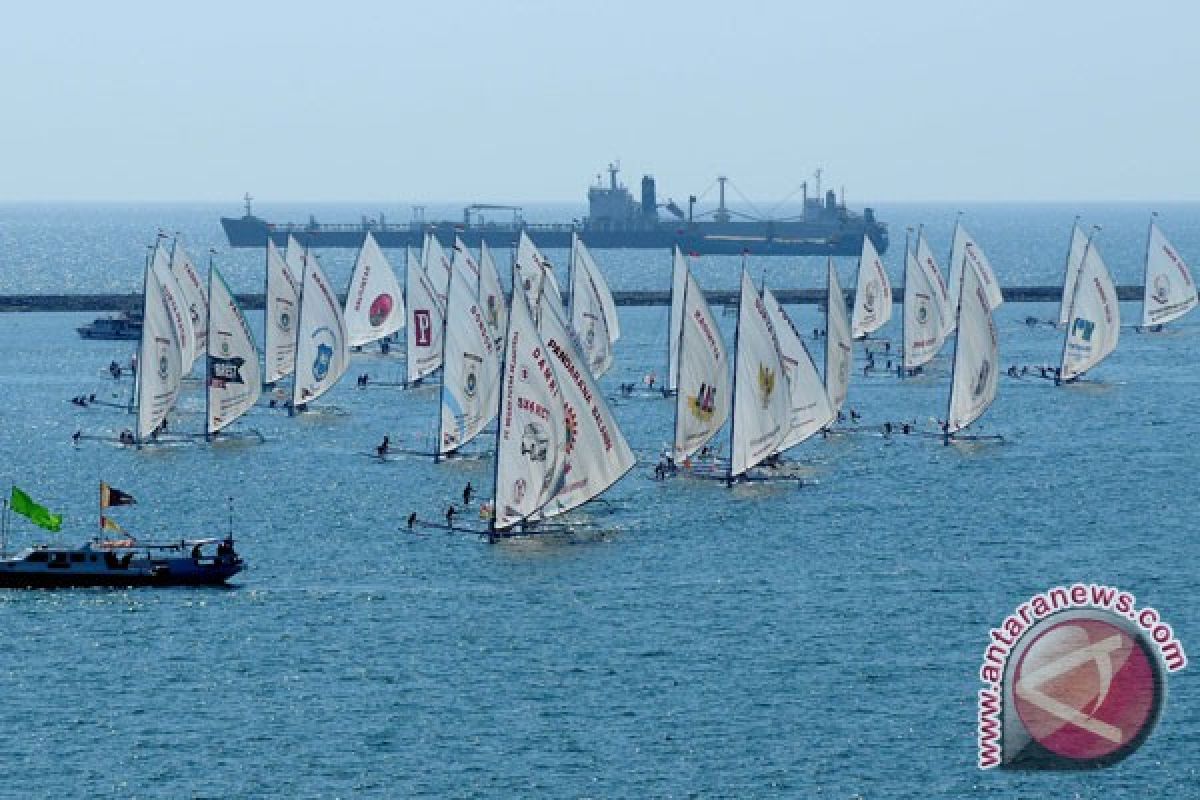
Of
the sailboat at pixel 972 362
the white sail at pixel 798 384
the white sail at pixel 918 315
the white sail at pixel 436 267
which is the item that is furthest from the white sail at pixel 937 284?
the white sail at pixel 798 384

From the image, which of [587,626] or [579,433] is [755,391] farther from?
[587,626]

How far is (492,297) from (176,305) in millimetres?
21708

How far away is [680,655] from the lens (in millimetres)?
83062

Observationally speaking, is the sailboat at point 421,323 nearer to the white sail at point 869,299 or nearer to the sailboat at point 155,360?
the sailboat at point 155,360

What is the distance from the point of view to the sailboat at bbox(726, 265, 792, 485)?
115 metres

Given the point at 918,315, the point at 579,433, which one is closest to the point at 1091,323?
the point at 918,315

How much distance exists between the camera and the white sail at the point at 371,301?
178 m

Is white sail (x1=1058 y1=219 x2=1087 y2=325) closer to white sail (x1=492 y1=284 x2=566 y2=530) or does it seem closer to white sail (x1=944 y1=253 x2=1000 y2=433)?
white sail (x1=944 y1=253 x2=1000 y2=433)

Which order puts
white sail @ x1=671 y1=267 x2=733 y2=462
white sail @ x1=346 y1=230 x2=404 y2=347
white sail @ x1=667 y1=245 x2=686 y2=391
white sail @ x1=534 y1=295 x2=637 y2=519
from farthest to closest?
1. white sail @ x1=346 y1=230 x2=404 y2=347
2. white sail @ x1=667 y1=245 x2=686 y2=391
3. white sail @ x1=671 y1=267 x2=733 y2=462
4. white sail @ x1=534 y1=295 x2=637 y2=519

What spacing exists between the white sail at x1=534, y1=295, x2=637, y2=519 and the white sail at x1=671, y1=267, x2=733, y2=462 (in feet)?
46.2

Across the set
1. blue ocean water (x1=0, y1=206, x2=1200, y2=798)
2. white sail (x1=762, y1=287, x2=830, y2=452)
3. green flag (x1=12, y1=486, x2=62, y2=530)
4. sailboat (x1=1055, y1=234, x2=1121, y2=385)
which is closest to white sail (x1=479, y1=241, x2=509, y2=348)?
blue ocean water (x1=0, y1=206, x2=1200, y2=798)

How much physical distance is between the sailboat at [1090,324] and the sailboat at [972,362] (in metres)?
29.6

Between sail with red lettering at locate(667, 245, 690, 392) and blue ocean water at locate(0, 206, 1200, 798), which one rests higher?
sail with red lettering at locate(667, 245, 690, 392)

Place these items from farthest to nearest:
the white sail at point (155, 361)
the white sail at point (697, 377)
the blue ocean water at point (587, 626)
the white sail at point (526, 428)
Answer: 1. the white sail at point (155, 361)
2. the white sail at point (697, 377)
3. the white sail at point (526, 428)
4. the blue ocean water at point (587, 626)
